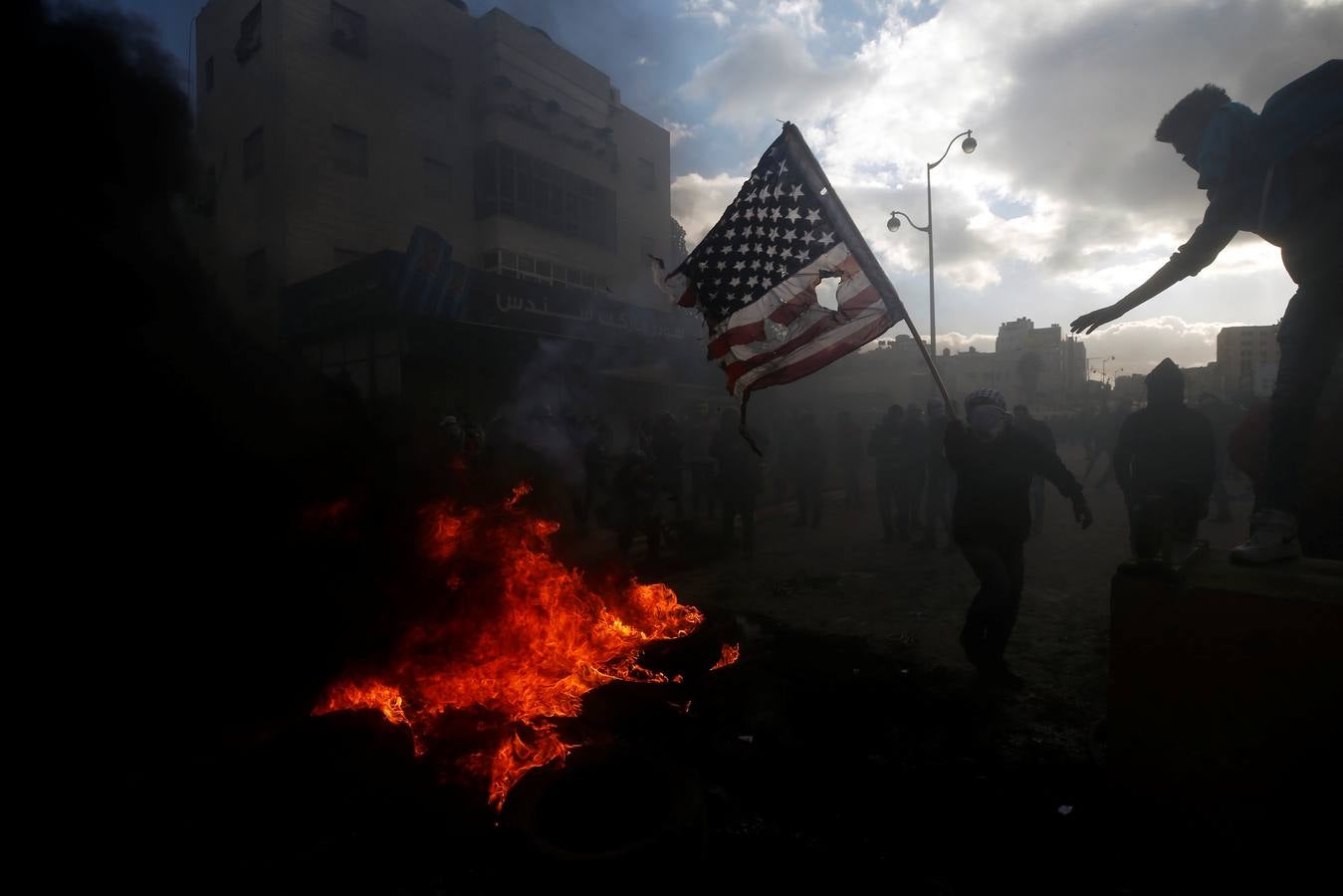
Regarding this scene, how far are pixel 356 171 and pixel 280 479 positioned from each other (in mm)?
18806

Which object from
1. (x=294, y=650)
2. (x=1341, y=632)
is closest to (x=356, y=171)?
(x=294, y=650)

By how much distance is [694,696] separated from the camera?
430 centimetres

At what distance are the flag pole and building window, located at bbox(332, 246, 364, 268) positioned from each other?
18113mm

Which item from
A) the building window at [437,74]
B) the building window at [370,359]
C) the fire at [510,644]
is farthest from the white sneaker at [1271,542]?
the building window at [437,74]

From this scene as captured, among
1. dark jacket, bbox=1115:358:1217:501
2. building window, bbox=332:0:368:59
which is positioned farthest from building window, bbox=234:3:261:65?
dark jacket, bbox=1115:358:1217:501

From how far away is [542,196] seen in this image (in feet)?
78.8

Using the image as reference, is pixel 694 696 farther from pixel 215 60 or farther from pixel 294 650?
pixel 215 60

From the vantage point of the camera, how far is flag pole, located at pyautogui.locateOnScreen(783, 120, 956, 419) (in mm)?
4379

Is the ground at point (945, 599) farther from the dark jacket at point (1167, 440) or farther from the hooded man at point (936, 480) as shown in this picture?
the dark jacket at point (1167, 440)

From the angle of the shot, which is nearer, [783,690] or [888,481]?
[783,690]

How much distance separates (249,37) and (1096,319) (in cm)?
2451

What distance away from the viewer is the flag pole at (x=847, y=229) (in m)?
4.38

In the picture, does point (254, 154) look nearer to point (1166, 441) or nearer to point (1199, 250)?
point (1166, 441)

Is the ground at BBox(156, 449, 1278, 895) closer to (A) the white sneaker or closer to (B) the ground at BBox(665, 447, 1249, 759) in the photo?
(B) the ground at BBox(665, 447, 1249, 759)
